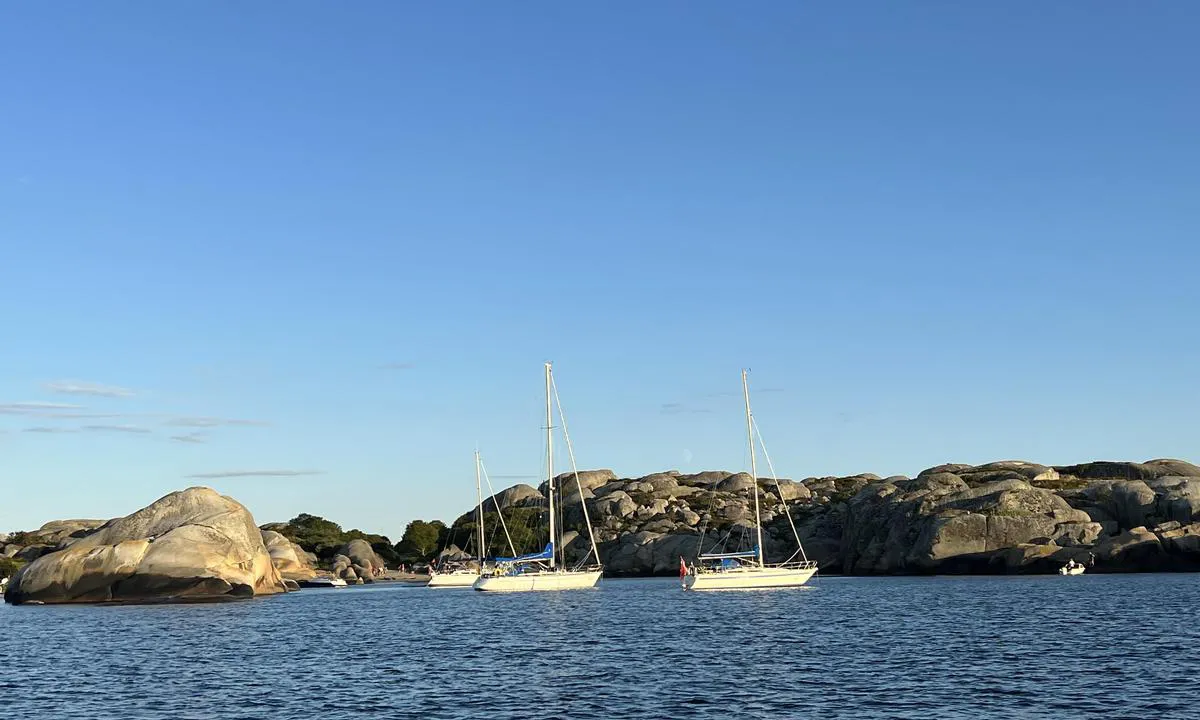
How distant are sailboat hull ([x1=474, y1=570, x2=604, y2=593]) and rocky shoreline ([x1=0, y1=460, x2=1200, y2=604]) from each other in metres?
10.3

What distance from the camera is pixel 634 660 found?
161 ft

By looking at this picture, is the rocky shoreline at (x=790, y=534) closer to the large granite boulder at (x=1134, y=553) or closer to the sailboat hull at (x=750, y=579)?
the large granite boulder at (x=1134, y=553)

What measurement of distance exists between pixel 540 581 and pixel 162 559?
33188 mm

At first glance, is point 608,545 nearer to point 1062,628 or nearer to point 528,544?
point 528,544

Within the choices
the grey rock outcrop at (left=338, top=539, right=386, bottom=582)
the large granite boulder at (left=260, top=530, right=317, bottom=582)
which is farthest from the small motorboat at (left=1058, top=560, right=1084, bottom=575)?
the grey rock outcrop at (left=338, top=539, right=386, bottom=582)

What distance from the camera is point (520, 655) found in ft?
171

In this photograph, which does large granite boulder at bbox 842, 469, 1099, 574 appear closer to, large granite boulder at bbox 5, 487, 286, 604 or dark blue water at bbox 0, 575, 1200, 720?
dark blue water at bbox 0, 575, 1200, 720

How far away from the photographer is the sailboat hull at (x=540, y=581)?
108375mm

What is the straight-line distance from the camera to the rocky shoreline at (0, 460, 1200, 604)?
97.2m

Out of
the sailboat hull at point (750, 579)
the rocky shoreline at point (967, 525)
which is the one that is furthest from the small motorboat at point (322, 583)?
the sailboat hull at point (750, 579)

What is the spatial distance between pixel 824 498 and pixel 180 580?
113522 millimetres

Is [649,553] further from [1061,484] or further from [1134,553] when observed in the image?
[1134,553]

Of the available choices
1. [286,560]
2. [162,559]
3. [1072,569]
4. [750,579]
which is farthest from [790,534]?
[162,559]

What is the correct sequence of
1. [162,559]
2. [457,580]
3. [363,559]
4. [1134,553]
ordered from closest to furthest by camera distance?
[162,559] < [1134,553] < [457,580] < [363,559]
